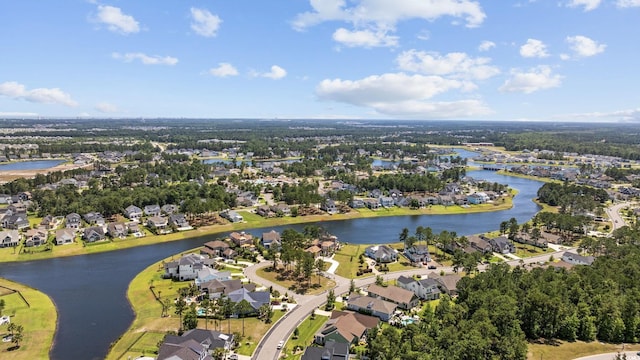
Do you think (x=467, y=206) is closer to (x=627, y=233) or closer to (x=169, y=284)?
(x=627, y=233)

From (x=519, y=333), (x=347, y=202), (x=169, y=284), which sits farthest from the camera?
(x=347, y=202)

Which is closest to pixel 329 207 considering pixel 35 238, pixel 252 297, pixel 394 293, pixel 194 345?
pixel 394 293

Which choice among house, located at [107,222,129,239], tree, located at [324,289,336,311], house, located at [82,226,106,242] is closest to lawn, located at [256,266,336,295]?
tree, located at [324,289,336,311]

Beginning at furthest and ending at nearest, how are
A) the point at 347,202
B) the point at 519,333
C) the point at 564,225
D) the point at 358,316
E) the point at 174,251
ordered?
1. the point at 347,202
2. the point at 564,225
3. the point at 174,251
4. the point at 358,316
5. the point at 519,333

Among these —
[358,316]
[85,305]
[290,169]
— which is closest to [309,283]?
[358,316]

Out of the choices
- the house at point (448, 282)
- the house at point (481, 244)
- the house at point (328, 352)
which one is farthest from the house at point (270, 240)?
the house at point (481, 244)

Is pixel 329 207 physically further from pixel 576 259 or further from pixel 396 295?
pixel 576 259
